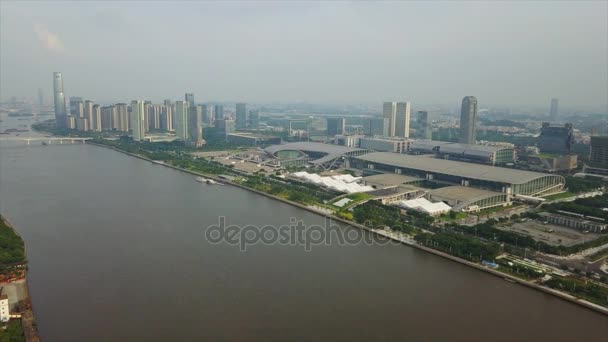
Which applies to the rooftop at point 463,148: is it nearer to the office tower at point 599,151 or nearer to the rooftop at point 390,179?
the office tower at point 599,151

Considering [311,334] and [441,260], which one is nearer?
[311,334]

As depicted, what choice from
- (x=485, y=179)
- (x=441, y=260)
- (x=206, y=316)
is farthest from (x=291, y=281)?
(x=485, y=179)

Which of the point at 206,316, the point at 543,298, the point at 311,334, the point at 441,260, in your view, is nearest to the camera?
the point at 311,334

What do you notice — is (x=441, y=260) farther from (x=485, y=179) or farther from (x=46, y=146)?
(x=46, y=146)

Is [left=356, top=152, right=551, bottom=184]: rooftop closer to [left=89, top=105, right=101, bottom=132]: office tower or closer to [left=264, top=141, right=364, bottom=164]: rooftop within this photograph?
[left=264, top=141, right=364, bottom=164]: rooftop

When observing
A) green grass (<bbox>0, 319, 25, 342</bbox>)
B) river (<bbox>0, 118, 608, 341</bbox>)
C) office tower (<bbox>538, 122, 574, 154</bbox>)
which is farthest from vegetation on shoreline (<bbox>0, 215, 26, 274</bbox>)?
office tower (<bbox>538, 122, 574, 154</bbox>)

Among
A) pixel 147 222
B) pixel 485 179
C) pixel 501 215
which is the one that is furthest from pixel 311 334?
pixel 485 179

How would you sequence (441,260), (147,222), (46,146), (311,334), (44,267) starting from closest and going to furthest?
(311,334) < (44,267) < (441,260) < (147,222) < (46,146)
